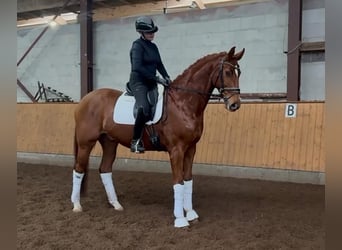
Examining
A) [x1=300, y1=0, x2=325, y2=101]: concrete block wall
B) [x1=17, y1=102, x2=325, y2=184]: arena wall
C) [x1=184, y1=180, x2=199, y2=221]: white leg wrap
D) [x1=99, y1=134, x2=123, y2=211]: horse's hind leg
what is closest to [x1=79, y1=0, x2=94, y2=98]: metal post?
[x1=17, y1=102, x2=325, y2=184]: arena wall

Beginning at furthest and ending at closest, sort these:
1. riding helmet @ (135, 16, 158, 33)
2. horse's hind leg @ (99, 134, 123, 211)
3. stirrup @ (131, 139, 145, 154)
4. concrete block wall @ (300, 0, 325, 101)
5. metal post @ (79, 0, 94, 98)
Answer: metal post @ (79, 0, 94, 98) → concrete block wall @ (300, 0, 325, 101) → horse's hind leg @ (99, 134, 123, 211) → stirrup @ (131, 139, 145, 154) → riding helmet @ (135, 16, 158, 33)

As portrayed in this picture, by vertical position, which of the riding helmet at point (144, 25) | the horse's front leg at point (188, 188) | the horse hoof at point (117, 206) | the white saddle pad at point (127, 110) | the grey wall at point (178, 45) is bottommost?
the horse hoof at point (117, 206)

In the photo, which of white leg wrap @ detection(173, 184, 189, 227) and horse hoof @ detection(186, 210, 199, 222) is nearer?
white leg wrap @ detection(173, 184, 189, 227)

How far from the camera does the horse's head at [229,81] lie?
3.10m

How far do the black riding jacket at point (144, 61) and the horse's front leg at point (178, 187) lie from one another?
2.24 ft

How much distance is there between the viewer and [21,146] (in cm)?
764

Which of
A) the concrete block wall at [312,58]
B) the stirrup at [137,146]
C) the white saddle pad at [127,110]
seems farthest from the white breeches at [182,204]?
the concrete block wall at [312,58]

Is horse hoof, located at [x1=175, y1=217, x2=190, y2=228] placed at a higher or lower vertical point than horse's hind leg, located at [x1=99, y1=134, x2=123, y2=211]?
lower

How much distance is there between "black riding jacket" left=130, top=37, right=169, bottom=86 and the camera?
10.7 feet

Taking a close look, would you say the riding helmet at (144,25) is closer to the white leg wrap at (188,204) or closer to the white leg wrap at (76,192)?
the white leg wrap at (188,204)

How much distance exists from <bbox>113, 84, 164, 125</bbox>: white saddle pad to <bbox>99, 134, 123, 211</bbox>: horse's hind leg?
45 cm

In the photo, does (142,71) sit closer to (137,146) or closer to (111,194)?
(137,146)

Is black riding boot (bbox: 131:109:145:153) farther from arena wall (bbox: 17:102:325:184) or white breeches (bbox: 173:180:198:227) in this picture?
arena wall (bbox: 17:102:325:184)
